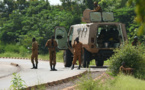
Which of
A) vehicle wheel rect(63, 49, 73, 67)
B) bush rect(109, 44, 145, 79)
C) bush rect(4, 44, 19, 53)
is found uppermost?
bush rect(109, 44, 145, 79)

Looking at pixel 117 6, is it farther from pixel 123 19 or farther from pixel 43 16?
pixel 43 16

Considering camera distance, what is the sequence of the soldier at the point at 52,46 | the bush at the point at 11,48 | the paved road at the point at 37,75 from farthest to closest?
1. the bush at the point at 11,48
2. the soldier at the point at 52,46
3. the paved road at the point at 37,75

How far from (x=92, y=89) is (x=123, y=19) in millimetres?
34445

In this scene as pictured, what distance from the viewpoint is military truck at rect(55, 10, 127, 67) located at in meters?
19.0

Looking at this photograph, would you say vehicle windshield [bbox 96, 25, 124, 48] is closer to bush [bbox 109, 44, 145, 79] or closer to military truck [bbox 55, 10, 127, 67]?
military truck [bbox 55, 10, 127, 67]

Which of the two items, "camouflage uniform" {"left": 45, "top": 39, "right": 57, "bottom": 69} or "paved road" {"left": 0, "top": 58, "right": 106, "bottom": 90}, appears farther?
"camouflage uniform" {"left": 45, "top": 39, "right": 57, "bottom": 69}

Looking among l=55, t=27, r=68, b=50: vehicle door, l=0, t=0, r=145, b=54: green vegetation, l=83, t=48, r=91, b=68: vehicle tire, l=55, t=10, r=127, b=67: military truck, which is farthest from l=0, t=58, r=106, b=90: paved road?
l=0, t=0, r=145, b=54: green vegetation

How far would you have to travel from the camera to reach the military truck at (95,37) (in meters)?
19.0

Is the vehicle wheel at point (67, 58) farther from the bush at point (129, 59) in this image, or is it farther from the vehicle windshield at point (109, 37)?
the bush at point (129, 59)

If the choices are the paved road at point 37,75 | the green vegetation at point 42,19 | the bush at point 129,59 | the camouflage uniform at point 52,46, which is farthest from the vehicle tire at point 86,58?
the green vegetation at point 42,19

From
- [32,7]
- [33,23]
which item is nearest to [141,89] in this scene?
[33,23]

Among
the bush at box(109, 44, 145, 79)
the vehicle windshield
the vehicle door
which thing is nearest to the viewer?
the bush at box(109, 44, 145, 79)

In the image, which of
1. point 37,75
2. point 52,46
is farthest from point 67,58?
point 37,75

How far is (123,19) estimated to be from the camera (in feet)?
139
